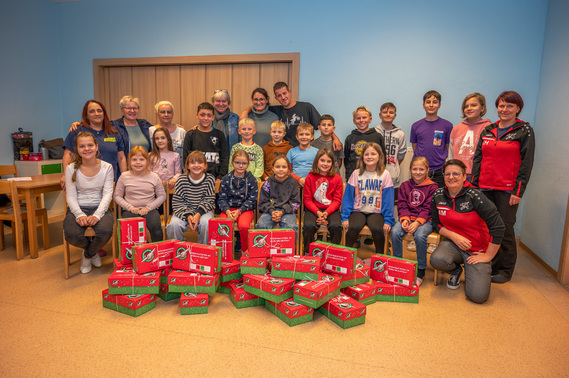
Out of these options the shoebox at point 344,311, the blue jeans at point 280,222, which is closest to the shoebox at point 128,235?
the blue jeans at point 280,222

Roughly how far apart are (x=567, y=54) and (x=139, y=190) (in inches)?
155

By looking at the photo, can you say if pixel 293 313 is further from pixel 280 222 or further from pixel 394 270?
pixel 280 222

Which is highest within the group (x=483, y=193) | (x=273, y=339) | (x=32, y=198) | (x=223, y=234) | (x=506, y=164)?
(x=506, y=164)

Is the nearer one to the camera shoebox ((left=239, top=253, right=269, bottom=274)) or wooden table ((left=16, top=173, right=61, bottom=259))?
shoebox ((left=239, top=253, right=269, bottom=274))

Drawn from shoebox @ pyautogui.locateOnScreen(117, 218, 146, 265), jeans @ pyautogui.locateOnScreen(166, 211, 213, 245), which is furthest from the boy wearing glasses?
shoebox @ pyautogui.locateOnScreen(117, 218, 146, 265)

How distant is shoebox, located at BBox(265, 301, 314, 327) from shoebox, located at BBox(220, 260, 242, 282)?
41 centimetres

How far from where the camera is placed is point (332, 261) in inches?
96.4

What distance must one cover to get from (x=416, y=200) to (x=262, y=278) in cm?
151

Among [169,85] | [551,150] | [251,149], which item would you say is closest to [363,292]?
[251,149]

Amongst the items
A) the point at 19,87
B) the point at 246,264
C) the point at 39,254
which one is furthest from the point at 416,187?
the point at 19,87

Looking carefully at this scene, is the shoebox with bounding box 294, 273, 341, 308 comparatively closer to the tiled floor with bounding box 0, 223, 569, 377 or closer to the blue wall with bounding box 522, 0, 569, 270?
the tiled floor with bounding box 0, 223, 569, 377

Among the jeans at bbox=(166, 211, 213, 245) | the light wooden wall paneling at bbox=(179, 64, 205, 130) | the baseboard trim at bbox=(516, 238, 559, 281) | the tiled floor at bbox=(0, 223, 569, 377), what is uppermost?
the light wooden wall paneling at bbox=(179, 64, 205, 130)

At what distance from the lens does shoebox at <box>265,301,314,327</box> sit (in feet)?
7.01

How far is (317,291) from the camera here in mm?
2115
